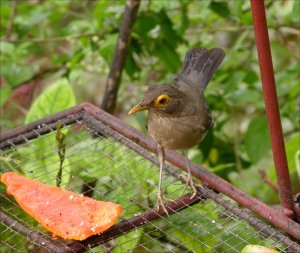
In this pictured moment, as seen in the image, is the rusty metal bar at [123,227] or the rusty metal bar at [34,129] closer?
the rusty metal bar at [123,227]

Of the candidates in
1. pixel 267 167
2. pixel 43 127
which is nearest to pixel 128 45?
pixel 43 127

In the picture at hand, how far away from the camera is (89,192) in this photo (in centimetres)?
268

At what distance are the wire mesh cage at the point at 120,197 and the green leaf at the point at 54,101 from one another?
168 mm

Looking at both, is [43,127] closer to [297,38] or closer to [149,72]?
[149,72]

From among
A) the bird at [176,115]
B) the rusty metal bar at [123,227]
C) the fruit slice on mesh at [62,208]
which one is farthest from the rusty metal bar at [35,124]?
the rusty metal bar at [123,227]

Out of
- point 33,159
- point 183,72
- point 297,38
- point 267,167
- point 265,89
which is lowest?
point 267,167

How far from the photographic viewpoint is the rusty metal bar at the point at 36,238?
2016 millimetres

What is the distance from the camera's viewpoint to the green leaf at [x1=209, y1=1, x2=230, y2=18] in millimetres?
3504

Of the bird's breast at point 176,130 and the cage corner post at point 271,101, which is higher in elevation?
the cage corner post at point 271,101

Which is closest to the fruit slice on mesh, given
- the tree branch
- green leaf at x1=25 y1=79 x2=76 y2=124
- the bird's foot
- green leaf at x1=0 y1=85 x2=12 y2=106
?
the bird's foot

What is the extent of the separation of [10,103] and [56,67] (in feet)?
2.87

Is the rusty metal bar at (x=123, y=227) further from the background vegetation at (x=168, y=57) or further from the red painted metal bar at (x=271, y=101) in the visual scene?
the background vegetation at (x=168, y=57)

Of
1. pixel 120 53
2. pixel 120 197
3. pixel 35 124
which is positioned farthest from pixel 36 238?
pixel 120 53

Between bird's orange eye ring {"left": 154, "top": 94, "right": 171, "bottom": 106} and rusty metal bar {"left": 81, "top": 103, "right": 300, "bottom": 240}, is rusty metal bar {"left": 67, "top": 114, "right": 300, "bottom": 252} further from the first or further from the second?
bird's orange eye ring {"left": 154, "top": 94, "right": 171, "bottom": 106}
